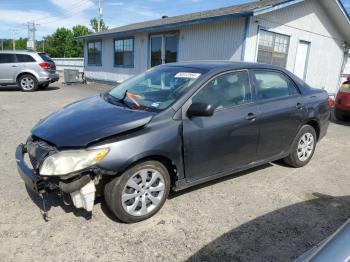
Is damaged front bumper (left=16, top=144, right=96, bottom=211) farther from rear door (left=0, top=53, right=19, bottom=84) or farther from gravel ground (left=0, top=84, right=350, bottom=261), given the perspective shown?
rear door (left=0, top=53, right=19, bottom=84)

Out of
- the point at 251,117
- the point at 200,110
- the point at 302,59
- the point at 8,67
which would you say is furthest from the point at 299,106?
the point at 8,67

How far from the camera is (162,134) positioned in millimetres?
3061

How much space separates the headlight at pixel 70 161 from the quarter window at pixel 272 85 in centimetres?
232

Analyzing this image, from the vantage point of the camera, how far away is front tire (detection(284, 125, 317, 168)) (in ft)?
15.1

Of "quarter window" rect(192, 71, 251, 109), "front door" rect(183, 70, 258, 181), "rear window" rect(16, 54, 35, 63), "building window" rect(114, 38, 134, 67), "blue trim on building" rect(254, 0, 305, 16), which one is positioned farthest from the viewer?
"building window" rect(114, 38, 134, 67)

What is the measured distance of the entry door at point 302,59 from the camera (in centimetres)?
1374

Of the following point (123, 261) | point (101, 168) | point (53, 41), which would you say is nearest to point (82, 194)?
point (101, 168)

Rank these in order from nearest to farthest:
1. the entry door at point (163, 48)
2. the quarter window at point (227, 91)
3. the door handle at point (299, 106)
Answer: the quarter window at point (227, 91), the door handle at point (299, 106), the entry door at point (163, 48)

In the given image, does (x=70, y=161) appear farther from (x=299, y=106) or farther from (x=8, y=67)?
(x=8, y=67)

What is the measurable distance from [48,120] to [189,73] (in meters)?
1.77

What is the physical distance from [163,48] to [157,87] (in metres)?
11.0

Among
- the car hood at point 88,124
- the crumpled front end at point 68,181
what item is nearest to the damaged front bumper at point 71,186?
the crumpled front end at point 68,181

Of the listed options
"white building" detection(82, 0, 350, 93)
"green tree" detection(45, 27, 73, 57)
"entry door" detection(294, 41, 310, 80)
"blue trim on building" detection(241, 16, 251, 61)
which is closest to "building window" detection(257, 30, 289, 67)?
"white building" detection(82, 0, 350, 93)

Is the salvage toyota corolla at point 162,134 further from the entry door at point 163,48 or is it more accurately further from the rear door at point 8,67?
the rear door at point 8,67
